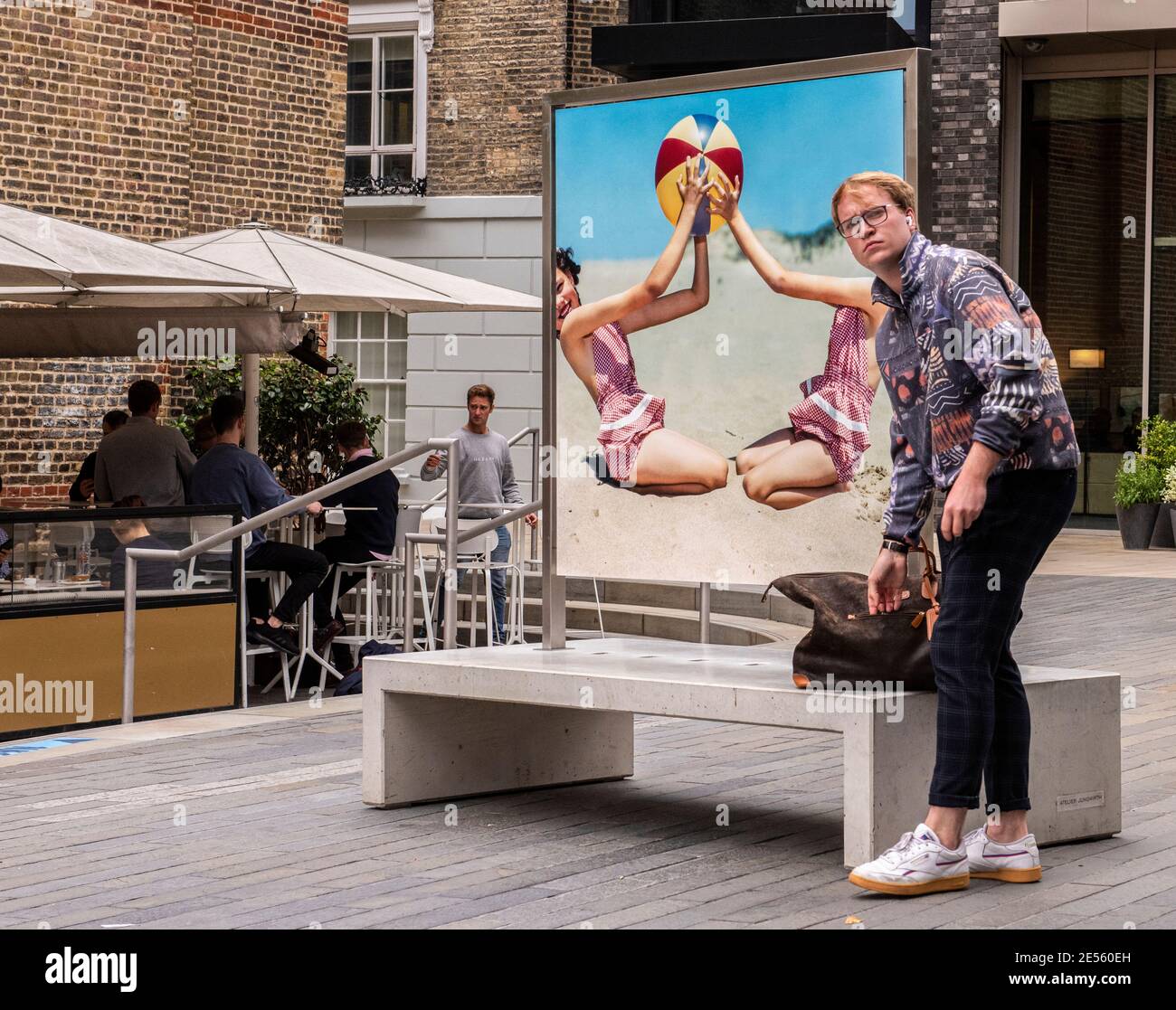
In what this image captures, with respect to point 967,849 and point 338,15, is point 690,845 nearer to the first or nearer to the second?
point 967,849

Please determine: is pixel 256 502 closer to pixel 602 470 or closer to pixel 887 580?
pixel 602 470

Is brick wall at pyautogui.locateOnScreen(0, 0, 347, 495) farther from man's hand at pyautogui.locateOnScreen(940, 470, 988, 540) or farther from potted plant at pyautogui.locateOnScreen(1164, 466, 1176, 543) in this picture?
man's hand at pyautogui.locateOnScreen(940, 470, 988, 540)

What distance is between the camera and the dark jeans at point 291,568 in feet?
36.4

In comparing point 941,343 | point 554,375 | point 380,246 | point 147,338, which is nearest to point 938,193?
point 380,246

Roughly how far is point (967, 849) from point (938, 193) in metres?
17.1

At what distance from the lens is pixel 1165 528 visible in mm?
19406

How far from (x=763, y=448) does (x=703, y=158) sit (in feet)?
3.28

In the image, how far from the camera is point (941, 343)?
4832 millimetres

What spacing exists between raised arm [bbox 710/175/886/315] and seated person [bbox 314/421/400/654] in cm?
612

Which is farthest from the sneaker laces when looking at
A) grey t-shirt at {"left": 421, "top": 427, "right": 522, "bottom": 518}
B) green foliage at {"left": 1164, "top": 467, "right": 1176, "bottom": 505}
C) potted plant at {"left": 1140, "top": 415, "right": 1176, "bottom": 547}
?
potted plant at {"left": 1140, "top": 415, "right": 1176, "bottom": 547}

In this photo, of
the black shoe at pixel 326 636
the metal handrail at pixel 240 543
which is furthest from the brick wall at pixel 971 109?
the metal handrail at pixel 240 543

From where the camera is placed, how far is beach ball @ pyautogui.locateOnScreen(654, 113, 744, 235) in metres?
6.04

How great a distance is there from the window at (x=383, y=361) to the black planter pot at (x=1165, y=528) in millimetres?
9647
